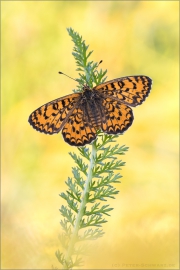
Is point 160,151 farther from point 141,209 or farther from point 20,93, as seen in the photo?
point 20,93

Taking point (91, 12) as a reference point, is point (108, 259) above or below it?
below

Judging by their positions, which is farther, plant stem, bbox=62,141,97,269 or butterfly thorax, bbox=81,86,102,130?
butterfly thorax, bbox=81,86,102,130

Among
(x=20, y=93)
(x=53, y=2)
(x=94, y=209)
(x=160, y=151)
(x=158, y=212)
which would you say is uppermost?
(x=53, y=2)

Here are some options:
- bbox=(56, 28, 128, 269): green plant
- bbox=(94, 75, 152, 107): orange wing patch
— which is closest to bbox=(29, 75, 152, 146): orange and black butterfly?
bbox=(94, 75, 152, 107): orange wing patch

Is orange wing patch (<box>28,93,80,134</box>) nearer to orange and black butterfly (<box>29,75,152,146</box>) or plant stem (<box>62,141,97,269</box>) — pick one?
orange and black butterfly (<box>29,75,152,146</box>)

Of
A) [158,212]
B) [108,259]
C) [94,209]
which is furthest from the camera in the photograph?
[158,212]

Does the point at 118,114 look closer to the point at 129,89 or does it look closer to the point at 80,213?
the point at 129,89

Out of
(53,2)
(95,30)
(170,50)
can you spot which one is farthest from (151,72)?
(53,2)
